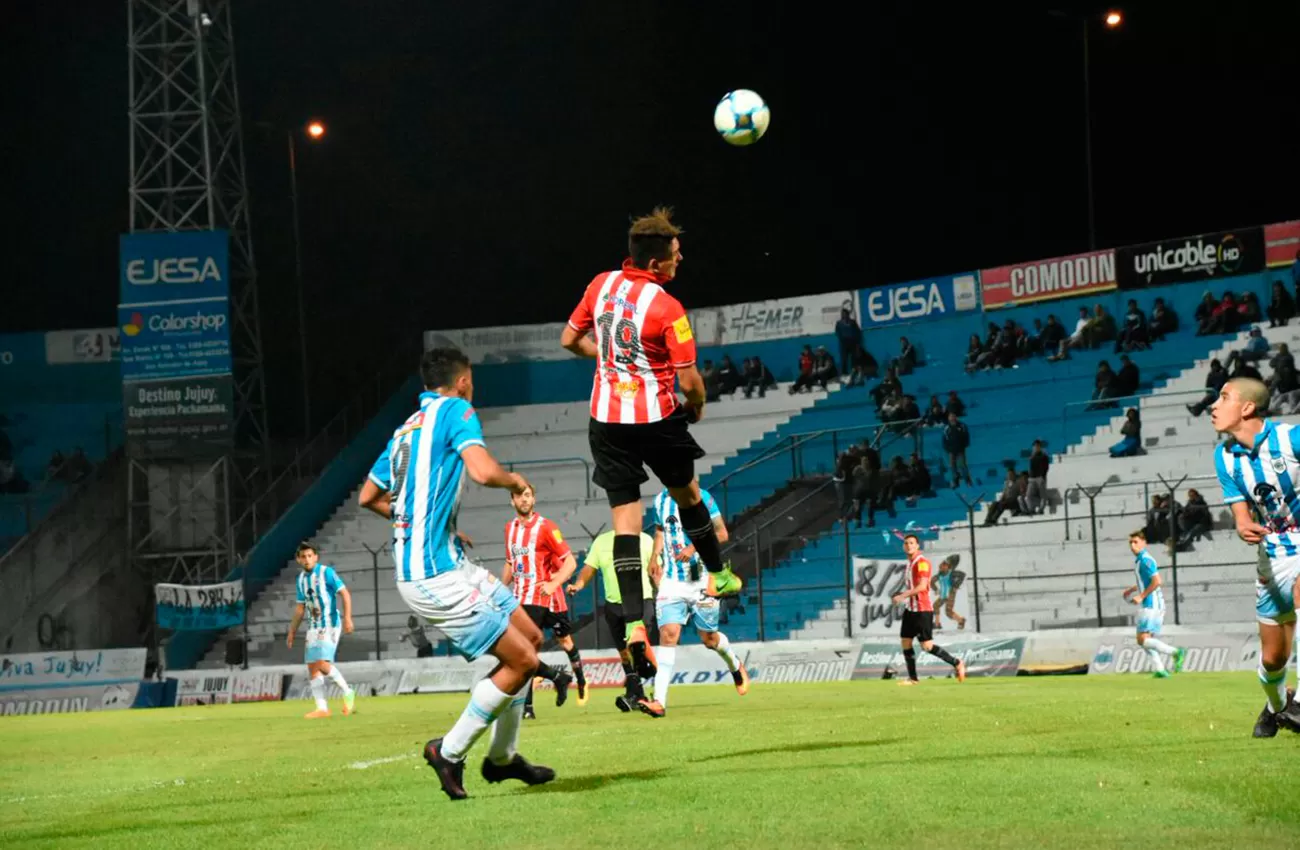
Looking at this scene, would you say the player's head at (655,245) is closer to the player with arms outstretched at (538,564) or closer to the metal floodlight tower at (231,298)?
the player with arms outstretched at (538,564)

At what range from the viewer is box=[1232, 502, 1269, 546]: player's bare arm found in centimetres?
894

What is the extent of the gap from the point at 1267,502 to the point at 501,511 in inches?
1181

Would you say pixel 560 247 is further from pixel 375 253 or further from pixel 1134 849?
pixel 1134 849

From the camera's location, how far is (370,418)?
41.8m

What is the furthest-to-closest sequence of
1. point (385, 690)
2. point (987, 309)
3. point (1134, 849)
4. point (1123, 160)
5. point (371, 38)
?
point (371, 38), point (1123, 160), point (987, 309), point (385, 690), point (1134, 849)

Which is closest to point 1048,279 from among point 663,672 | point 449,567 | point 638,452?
point 663,672

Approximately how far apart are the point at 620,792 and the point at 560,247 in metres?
38.4

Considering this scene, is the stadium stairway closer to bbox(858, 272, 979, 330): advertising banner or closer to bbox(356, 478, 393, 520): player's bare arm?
bbox(858, 272, 979, 330): advertising banner

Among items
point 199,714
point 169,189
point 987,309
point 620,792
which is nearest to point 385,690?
point 199,714

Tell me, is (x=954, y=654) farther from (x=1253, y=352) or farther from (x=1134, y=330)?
(x=1134, y=330)

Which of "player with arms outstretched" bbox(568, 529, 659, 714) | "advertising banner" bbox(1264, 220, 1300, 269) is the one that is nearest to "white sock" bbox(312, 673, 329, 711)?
"player with arms outstretched" bbox(568, 529, 659, 714)

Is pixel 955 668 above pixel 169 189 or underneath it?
underneath

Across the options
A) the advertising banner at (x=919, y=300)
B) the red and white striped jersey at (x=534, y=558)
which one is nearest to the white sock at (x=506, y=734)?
the red and white striped jersey at (x=534, y=558)

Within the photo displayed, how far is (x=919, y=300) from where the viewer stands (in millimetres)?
37406
